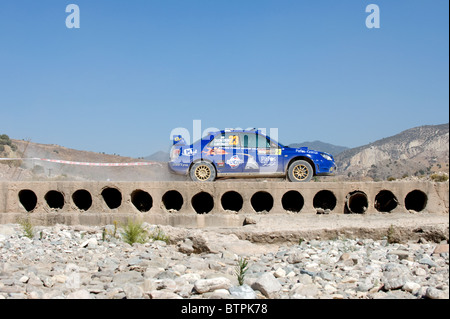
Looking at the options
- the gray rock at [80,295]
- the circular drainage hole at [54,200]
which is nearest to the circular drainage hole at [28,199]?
the circular drainage hole at [54,200]

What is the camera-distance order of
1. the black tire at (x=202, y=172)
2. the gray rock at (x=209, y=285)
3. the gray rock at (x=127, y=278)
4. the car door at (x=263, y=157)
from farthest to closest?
the car door at (x=263, y=157), the black tire at (x=202, y=172), the gray rock at (x=127, y=278), the gray rock at (x=209, y=285)

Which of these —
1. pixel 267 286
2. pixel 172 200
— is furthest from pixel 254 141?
→ pixel 267 286

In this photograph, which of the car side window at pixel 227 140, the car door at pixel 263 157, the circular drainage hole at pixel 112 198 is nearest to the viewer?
the car door at pixel 263 157

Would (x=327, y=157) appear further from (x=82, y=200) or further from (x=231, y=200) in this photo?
(x=82, y=200)

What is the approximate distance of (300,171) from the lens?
1415 centimetres

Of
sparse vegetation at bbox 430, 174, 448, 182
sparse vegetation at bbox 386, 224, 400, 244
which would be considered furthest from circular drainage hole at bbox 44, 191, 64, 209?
sparse vegetation at bbox 430, 174, 448, 182

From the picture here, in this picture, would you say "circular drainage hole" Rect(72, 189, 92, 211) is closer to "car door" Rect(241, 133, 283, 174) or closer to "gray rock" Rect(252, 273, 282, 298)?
"car door" Rect(241, 133, 283, 174)

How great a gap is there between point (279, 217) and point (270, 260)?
3446 mm

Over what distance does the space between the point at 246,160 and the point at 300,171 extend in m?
1.58

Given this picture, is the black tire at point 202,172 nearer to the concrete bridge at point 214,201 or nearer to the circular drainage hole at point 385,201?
the concrete bridge at point 214,201

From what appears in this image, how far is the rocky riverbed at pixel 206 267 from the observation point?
6875mm

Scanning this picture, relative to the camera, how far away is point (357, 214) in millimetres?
13164

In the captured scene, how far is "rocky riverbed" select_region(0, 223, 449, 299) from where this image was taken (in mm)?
6875
